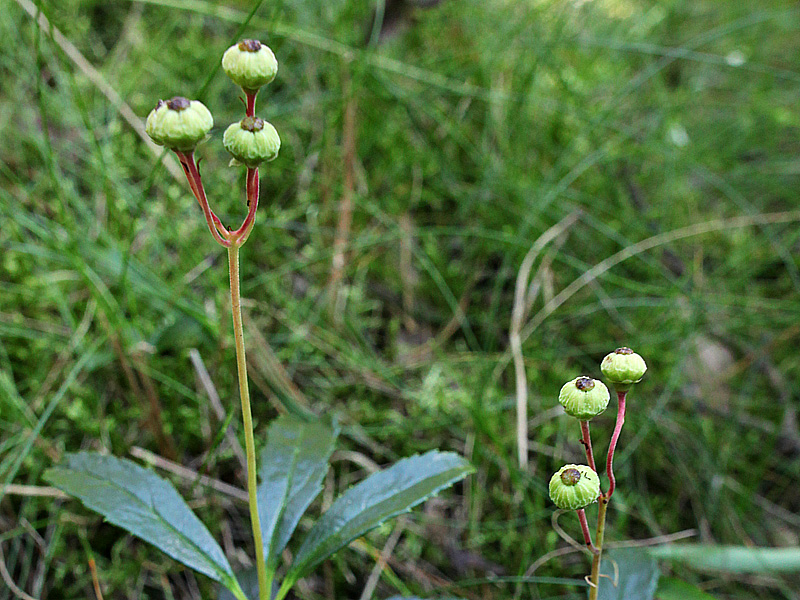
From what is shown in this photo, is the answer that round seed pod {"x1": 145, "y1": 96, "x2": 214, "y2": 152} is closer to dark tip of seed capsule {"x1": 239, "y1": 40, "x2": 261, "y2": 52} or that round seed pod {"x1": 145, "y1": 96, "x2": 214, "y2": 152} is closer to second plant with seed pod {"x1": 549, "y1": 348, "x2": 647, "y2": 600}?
dark tip of seed capsule {"x1": 239, "y1": 40, "x2": 261, "y2": 52}

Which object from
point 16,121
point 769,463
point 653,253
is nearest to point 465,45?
point 653,253

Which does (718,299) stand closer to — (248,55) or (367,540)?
(367,540)

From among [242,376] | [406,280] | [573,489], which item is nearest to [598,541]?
[573,489]

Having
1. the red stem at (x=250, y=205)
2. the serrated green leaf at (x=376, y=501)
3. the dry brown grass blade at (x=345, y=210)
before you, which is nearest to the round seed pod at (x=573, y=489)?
the serrated green leaf at (x=376, y=501)

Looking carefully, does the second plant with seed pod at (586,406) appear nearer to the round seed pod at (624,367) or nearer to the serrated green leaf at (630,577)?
the round seed pod at (624,367)

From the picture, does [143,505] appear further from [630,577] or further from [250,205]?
[630,577]
